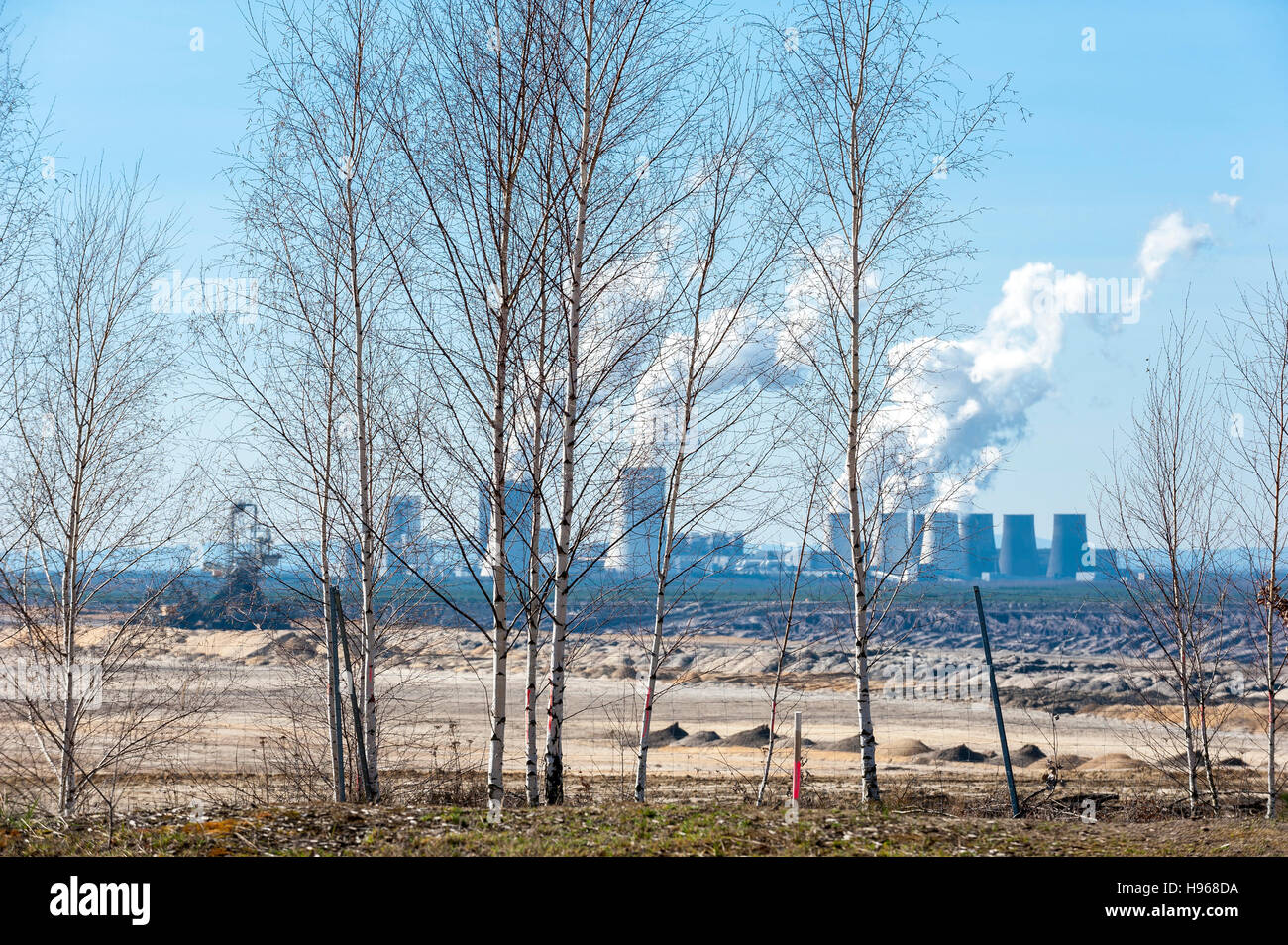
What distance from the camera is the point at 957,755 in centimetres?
2759

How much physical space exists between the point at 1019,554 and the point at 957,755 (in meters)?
164

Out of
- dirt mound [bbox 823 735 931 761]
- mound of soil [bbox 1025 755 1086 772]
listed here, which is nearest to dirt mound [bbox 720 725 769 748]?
dirt mound [bbox 823 735 931 761]

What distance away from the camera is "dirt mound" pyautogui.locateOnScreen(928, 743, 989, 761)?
27.5 meters

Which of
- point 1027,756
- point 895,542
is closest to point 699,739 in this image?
point 1027,756

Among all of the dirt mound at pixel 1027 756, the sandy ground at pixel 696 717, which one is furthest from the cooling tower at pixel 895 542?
the dirt mound at pixel 1027 756

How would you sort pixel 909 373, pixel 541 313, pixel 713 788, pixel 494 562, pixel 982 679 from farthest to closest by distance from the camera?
pixel 982 679, pixel 713 788, pixel 909 373, pixel 541 313, pixel 494 562

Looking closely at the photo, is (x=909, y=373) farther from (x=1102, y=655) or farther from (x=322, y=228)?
(x=1102, y=655)

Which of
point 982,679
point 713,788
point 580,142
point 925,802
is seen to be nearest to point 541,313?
point 580,142

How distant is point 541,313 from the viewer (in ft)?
29.2

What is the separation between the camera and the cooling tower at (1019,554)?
17475 centimetres

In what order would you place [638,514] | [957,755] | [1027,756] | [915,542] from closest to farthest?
[638,514]
[915,542]
[957,755]
[1027,756]

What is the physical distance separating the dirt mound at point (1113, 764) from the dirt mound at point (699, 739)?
37.3 feet

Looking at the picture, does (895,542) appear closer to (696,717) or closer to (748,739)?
(748,739)
